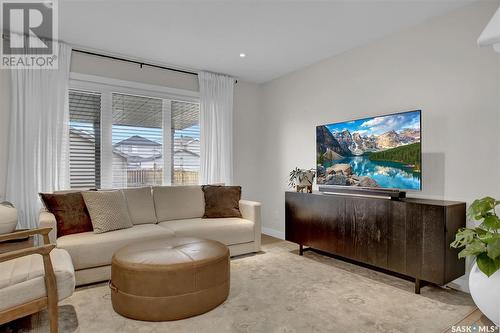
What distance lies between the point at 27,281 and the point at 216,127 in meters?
3.20

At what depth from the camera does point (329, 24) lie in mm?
3047

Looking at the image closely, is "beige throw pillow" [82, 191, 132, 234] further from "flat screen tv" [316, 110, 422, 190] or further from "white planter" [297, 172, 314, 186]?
"flat screen tv" [316, 110, 422, 190]

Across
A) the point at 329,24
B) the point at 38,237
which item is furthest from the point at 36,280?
the point at 329,24

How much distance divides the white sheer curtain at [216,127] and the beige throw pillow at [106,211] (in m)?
1.43

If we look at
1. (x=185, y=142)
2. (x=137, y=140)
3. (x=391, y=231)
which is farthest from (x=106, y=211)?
(x=391, y=231)

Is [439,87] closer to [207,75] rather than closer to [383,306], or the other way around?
[383,306]

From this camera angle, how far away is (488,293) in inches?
76.5

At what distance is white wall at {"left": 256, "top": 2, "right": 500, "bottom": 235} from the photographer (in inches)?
101

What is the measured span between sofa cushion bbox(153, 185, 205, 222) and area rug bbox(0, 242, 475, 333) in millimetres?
1083

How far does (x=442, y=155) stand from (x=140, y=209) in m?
3.27

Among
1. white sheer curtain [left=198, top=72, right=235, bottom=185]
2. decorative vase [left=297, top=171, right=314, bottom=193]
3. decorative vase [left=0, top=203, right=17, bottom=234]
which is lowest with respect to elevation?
decorative vase [left=0, top=203, right=17, bottom=234]

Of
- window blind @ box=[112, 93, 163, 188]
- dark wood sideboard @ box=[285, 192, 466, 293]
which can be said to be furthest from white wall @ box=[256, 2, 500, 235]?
window blind @ box=[112, 93, 163, 188]

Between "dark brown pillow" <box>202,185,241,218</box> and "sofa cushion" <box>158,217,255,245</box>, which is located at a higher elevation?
"dark brown pillow" <box>202,185,241,218</box>

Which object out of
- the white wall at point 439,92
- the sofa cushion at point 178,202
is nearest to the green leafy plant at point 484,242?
the white wall at point 439,92
